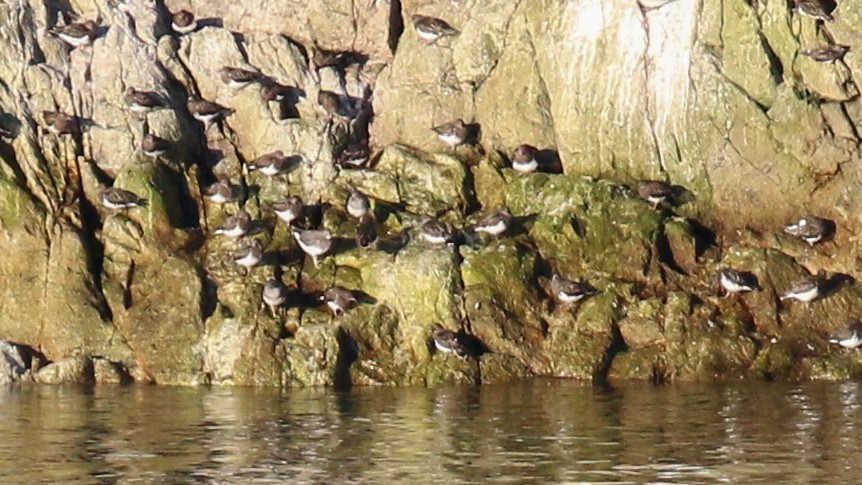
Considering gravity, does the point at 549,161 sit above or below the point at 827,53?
below

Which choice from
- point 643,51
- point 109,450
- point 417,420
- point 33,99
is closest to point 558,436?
point 417,420

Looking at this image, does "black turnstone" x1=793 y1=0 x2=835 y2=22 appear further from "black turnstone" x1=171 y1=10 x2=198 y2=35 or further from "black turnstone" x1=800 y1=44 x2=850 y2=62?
"black turnstone" x1=171 y1=10 x2=198 y2=35

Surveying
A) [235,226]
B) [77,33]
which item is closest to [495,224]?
[235,226]

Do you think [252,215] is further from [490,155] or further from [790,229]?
[790,229]

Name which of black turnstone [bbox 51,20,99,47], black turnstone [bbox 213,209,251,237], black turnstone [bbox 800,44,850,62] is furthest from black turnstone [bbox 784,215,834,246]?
black turnstone [bbox 51,20,99,47]

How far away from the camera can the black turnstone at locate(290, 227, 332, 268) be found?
87.6 ft

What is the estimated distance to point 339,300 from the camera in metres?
26.0

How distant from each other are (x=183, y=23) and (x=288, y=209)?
175 inches

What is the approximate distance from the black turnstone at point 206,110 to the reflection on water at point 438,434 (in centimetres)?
535

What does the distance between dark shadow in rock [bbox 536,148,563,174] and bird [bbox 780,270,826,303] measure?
169 inches

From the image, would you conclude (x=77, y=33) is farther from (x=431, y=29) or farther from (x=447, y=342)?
(x=447, y=342)

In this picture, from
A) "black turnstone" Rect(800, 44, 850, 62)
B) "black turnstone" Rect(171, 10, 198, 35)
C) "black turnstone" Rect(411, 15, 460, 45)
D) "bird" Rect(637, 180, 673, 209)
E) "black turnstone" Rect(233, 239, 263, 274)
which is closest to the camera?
"black turnstone" Rect(233, 239, 263, 274)

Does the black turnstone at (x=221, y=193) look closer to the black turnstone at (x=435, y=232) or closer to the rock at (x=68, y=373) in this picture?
the black turnstone at (x=435, y=232)

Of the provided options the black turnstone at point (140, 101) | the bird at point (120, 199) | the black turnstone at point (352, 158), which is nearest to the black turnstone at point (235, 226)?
the bird at point (120, 199)
